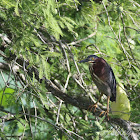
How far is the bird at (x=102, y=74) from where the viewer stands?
115 inches

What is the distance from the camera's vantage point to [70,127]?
10.1 ft

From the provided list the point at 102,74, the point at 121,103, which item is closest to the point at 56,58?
the point at 102,74

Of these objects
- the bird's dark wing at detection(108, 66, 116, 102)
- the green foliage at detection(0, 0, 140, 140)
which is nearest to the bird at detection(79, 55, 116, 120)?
the bird's dark wing at detection(108, 66, 116, 102)

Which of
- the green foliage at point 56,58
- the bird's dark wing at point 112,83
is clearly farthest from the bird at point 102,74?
the green foliage at point 56,58

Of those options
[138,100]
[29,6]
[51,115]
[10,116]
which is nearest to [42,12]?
[29,6]

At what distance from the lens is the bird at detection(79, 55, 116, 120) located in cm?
293

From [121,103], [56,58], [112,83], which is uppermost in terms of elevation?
[56,58]

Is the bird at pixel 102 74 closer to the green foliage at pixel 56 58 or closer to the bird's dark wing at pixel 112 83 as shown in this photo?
the bird's dark wing at pixel 112 83

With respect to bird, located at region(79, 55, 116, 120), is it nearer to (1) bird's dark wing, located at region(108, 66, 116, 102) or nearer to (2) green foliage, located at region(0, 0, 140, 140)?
(1) bird's dark wing, located at region(108, 66, 116, 102)

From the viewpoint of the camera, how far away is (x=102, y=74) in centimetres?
299

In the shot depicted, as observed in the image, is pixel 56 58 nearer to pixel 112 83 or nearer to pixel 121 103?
pixel 112 83

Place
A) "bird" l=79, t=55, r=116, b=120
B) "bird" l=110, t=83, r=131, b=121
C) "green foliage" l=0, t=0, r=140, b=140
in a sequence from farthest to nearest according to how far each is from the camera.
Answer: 1. "bird" l=110, t=83, r=131, b=121
2. "bird" l=79, t=55, r=116, b=120
3. "green foliage" l=0, t=0, r=140, b=140

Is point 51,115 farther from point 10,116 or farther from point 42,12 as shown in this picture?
point 42,12

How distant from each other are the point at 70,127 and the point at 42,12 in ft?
4.67
